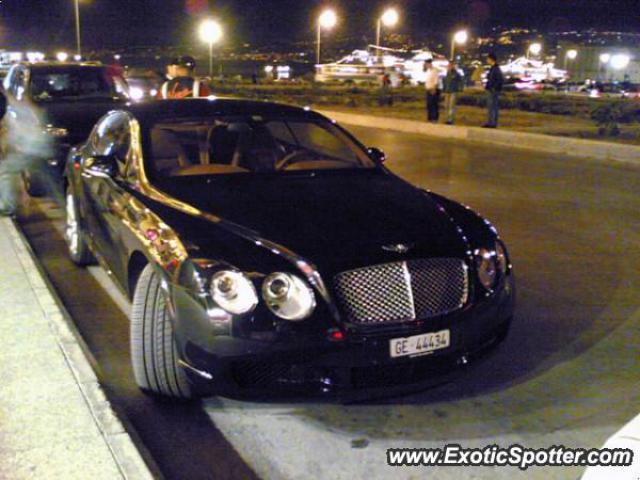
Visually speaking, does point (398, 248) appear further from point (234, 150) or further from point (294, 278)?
point (234, 150)

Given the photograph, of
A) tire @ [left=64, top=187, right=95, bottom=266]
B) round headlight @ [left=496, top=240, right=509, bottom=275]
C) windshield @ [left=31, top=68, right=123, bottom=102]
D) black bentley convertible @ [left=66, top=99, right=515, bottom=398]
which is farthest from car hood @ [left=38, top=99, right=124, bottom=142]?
round headlight @ [left=496, top=240, right=509, bottom=275]

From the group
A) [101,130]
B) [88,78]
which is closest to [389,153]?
[88,78]

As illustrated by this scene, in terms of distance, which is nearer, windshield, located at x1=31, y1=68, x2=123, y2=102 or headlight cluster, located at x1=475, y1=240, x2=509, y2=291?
headlight cluster, located at x1=475, y1=240, x2=509, y2=291

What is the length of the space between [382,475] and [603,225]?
6163mm

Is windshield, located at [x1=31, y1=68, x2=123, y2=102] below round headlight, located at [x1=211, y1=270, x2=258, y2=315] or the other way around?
the other way around

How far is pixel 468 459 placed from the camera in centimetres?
362

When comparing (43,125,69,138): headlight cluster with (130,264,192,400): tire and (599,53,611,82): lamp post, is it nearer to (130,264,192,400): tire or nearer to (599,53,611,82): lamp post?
(130,264,192,400): tire

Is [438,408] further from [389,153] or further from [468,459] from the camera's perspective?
[389,153]

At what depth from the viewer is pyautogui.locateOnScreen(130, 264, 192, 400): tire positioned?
154 inches

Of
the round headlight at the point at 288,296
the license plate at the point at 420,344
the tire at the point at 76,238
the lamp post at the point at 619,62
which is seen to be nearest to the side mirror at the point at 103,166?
the tire at the point at 76,238

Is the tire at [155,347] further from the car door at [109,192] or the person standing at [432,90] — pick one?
the person standing at [432,90]

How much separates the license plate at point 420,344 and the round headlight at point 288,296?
0.44 metres

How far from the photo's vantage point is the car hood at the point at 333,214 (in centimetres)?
375

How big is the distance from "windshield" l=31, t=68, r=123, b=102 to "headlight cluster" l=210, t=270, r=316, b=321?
27.1ft
